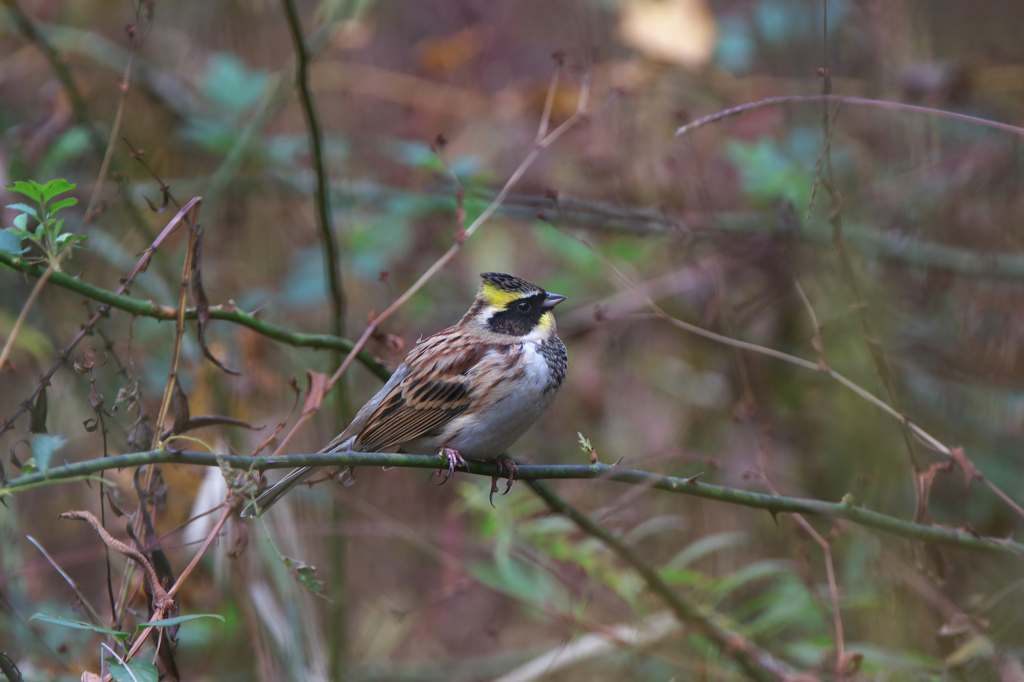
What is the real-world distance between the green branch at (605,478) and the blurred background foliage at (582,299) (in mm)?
874

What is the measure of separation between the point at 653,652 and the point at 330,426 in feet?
7.59

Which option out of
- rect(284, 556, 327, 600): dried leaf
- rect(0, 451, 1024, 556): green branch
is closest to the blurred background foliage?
rect(0, 451, 1024, 556): green branch

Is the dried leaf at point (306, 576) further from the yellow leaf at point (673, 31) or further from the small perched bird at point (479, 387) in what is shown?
the yellow leaf at point (673, 31)

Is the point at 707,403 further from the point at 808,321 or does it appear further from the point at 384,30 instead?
the point at 384,30

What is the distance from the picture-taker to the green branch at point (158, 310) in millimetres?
2160

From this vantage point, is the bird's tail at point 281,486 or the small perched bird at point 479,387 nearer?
the bird's tail at point 281,486

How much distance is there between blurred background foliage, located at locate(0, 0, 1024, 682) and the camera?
411 cm

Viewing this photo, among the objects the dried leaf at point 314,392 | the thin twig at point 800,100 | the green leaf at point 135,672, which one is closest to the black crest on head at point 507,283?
the thin twig at point 800,100

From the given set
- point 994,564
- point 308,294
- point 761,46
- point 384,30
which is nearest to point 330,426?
point 308,294

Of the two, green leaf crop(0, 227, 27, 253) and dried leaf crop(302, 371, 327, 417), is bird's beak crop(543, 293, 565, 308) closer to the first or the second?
dried leaf crop(302, 371, 327, 417)

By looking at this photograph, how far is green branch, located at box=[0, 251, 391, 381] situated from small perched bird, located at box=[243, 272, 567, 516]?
67cm

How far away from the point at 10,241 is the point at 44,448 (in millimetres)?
547

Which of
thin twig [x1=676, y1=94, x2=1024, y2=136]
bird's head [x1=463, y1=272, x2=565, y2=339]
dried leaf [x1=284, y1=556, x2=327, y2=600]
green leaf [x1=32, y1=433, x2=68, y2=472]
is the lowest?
dried leaf [x1=284, y1=556, x2=327, y2=600]

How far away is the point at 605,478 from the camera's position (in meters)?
2.42
